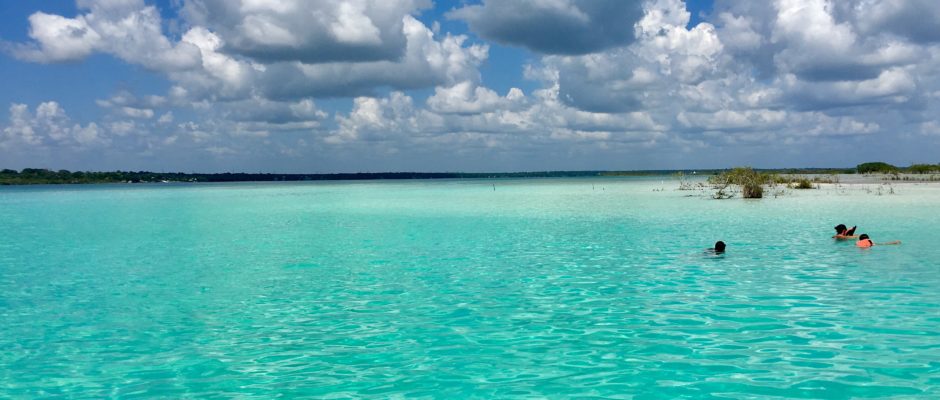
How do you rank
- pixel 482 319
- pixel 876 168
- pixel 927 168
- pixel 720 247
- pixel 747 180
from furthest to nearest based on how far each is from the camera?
pixel 876 168 → pixel 927 168 → pixel 747 180 → pixel 720 247 → pixel 482 319

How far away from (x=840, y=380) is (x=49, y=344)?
51.1 feet

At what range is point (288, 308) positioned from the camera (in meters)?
17.2

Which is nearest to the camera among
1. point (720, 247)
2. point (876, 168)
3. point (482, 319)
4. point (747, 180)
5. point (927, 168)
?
point (482, 319)

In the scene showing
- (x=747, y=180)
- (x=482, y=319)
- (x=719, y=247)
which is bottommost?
(x=482, y=319)

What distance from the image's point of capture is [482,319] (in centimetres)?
1551

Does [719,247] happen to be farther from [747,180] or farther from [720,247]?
[747,180]

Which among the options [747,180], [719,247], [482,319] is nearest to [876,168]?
[747,180]

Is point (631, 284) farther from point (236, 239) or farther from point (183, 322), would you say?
point (236, 239)

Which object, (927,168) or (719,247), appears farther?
(927,168)

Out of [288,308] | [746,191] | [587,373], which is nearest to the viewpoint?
[587,373]

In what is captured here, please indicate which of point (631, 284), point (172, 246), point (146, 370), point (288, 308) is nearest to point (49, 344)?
point (146, 370)

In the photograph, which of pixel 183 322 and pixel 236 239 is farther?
pixel 236 239

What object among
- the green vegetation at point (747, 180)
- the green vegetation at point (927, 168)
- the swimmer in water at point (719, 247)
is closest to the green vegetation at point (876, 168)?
the green vegetation at point (927, 168)

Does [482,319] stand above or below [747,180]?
below
